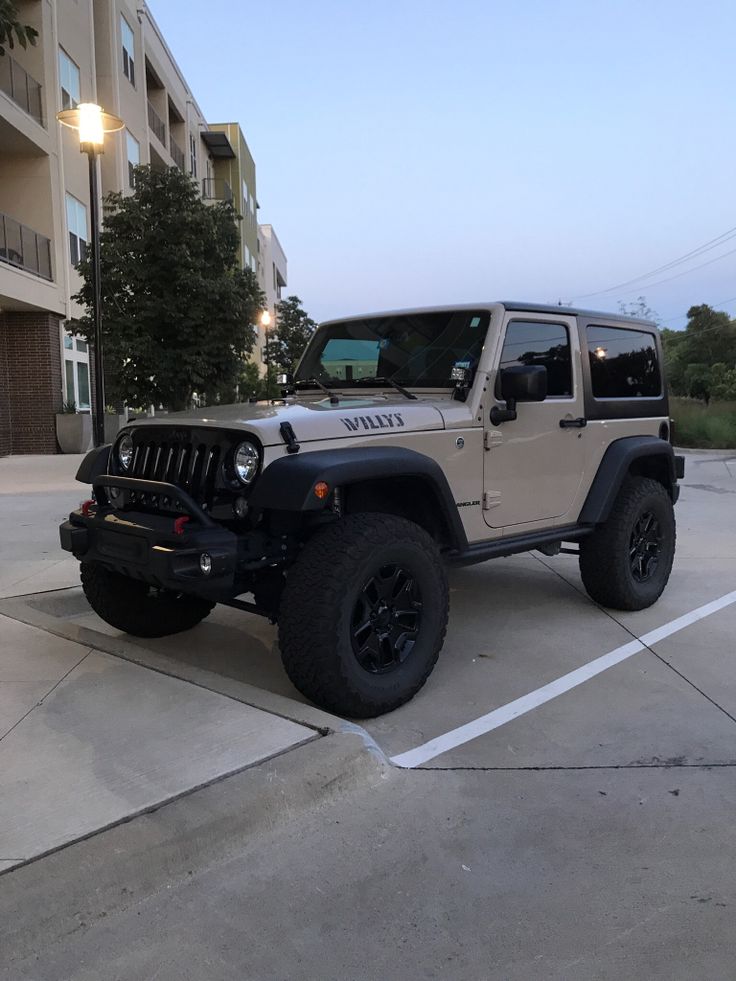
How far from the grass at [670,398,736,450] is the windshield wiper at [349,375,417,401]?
17.7 metres

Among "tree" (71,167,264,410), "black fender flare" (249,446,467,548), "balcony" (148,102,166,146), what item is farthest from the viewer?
"balcony" (148,102,166,146)

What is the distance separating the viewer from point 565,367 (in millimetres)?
5105

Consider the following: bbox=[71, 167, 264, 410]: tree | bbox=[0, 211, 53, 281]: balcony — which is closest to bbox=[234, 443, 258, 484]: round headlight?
bbox=[71, 167, 264, 410]: tree

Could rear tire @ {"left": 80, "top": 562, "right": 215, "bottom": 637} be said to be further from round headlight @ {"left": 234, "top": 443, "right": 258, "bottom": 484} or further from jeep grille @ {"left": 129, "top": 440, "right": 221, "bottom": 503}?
round headlight @ {"left": 234, "top": 443, "right": 258, "bottom": 484}

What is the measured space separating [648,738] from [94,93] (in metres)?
22.5

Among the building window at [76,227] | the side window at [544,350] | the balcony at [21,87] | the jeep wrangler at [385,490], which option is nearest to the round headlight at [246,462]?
the jeep wrangler at [385,490]

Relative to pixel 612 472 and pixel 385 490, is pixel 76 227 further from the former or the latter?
pixel 385 490

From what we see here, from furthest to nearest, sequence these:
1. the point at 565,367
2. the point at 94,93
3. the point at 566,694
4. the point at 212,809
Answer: the point at 94,93
the point at 565,367
the point at 566,694
the point at 212,809

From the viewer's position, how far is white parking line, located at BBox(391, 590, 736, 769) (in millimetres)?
3512

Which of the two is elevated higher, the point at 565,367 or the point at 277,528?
the point at 565,367

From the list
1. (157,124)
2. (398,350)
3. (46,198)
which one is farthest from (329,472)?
(157,124)

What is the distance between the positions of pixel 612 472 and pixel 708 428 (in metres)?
17.2

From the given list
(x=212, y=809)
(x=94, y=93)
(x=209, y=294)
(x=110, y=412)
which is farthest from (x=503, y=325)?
(x=94, y=93)

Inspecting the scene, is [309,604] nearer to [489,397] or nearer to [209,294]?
[489,397]
